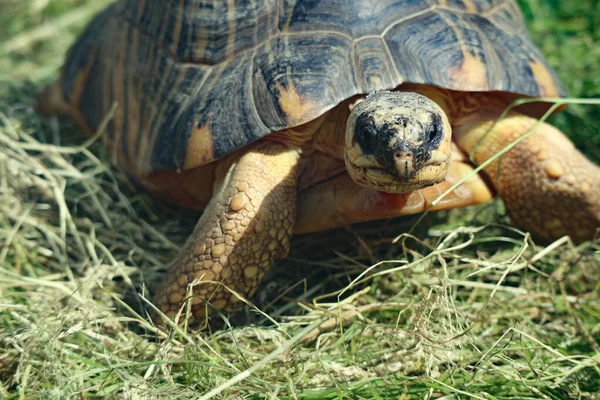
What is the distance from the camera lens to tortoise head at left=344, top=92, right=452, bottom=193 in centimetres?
206

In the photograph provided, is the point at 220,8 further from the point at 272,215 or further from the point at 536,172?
the point at 536,172

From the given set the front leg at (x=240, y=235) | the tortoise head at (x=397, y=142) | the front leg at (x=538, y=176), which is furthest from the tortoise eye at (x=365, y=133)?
the front leg at (x=538, y=176)

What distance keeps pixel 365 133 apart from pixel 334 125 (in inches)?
18.2

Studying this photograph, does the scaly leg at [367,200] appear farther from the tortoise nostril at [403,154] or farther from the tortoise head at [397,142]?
the tortoise nostril at [403,154]

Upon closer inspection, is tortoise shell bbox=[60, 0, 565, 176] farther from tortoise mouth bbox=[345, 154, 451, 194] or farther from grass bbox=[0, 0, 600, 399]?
grass bbox=[0, 0, 600, 399]

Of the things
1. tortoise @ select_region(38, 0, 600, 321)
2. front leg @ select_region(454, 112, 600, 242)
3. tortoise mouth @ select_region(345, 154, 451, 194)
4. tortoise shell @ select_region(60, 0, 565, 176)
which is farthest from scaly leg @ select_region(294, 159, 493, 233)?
tortoise shell @ select_region(60, 0, 565, 176)

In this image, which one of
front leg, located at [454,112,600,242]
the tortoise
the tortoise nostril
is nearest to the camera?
the tortoise nostril

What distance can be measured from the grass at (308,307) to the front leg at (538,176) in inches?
4.8

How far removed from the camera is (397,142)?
6.71 ft

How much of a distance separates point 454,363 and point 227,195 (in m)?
1.08

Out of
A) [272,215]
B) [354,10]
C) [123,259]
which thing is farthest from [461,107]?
[123,259]

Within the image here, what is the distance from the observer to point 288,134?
2604mm

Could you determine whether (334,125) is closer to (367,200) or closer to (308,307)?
(367,200)

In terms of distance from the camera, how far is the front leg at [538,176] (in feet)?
8.77
